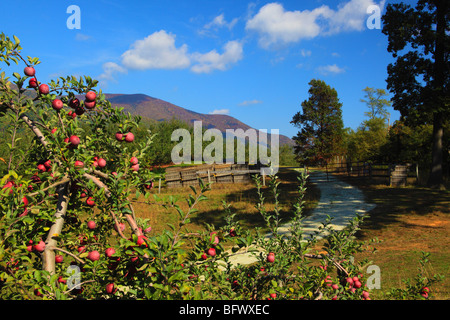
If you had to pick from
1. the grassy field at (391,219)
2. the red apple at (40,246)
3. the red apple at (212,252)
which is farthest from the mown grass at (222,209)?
A: the red apple at (212,252)

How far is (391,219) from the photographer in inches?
507

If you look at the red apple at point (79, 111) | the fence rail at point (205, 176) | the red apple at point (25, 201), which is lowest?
the fence rail at point (205, 176)

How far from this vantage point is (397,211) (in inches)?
549

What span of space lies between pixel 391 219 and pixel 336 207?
317cm

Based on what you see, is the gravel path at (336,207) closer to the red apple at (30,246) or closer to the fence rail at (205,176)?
the fence rail at (205,176)

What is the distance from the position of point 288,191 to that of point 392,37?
37.9ft

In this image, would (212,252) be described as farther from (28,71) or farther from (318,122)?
(318,122)

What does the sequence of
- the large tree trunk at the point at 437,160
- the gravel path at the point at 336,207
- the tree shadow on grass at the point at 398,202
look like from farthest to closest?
the large tree trunk at the point at 437,160 < the tree shadow on grass at the point at 398,202 < the gravel path at the point at 336,207

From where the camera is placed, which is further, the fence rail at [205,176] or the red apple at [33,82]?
the fence rail at [205,176]

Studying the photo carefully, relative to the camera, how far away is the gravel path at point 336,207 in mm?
12359

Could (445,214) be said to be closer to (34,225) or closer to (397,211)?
(397,211)

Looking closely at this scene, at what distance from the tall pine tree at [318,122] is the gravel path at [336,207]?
5855 mm

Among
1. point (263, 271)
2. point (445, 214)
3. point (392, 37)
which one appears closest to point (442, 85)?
point (392, 37)

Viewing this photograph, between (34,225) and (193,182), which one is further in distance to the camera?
(193,182)
